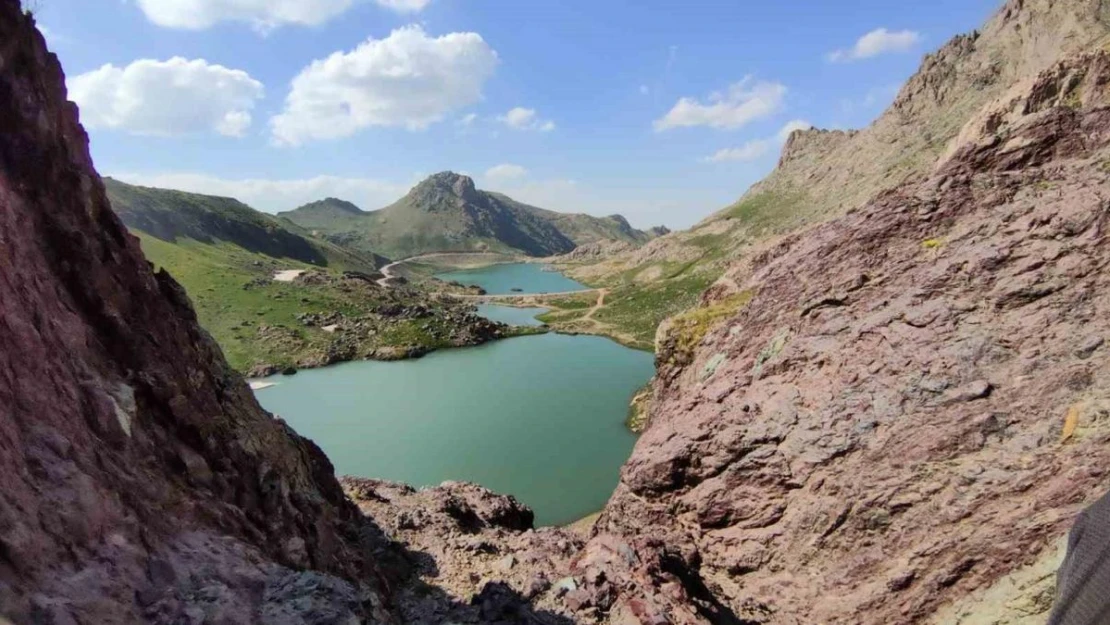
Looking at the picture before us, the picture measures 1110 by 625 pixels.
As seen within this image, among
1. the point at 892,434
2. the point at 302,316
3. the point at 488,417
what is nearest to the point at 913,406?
the point at 892,434

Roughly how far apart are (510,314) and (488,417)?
86785mm

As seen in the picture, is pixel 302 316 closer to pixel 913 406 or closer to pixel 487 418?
pixel 487 418

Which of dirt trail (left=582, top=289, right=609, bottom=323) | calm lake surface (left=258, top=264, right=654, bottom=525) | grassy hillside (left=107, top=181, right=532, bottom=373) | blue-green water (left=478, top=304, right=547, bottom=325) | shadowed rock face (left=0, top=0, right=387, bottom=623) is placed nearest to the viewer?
shadowed rock face (left=0, top=0, right=387, bottom=623)

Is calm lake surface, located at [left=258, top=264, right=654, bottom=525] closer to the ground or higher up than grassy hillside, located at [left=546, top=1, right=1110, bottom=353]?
closer to the ground

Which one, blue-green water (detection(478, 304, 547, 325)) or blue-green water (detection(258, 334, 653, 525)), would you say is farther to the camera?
blue-green water (detection(478, 304, 547, 325))

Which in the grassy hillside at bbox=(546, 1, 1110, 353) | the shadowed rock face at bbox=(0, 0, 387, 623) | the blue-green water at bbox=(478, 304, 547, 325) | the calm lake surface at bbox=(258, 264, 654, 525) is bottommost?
the calm lake surface at bbox=(258, 264, 654, 525)

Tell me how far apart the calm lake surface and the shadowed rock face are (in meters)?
28.1

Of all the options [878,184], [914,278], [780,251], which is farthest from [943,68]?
[914,278]

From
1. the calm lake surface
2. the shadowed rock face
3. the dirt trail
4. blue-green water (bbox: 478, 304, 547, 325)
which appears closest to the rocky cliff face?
the shadowed rock face

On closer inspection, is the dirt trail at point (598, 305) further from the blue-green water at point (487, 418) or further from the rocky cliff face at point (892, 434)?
the rocky cliff face at point (892, 434)

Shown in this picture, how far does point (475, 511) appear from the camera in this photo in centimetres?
3262

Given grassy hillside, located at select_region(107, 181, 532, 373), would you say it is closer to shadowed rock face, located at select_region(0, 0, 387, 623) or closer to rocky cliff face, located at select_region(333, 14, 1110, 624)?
shadowed rock face, located at select_region(0, 0, 387, 623)

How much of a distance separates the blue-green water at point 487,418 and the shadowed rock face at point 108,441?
28.2 meters

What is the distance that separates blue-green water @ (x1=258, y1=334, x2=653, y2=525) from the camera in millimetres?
50031
